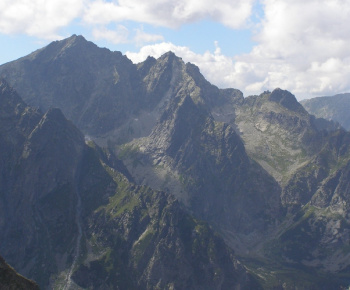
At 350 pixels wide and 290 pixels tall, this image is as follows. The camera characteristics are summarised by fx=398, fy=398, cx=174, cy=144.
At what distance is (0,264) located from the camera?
213 feet

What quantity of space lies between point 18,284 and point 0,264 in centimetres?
442

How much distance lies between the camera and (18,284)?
215ft
